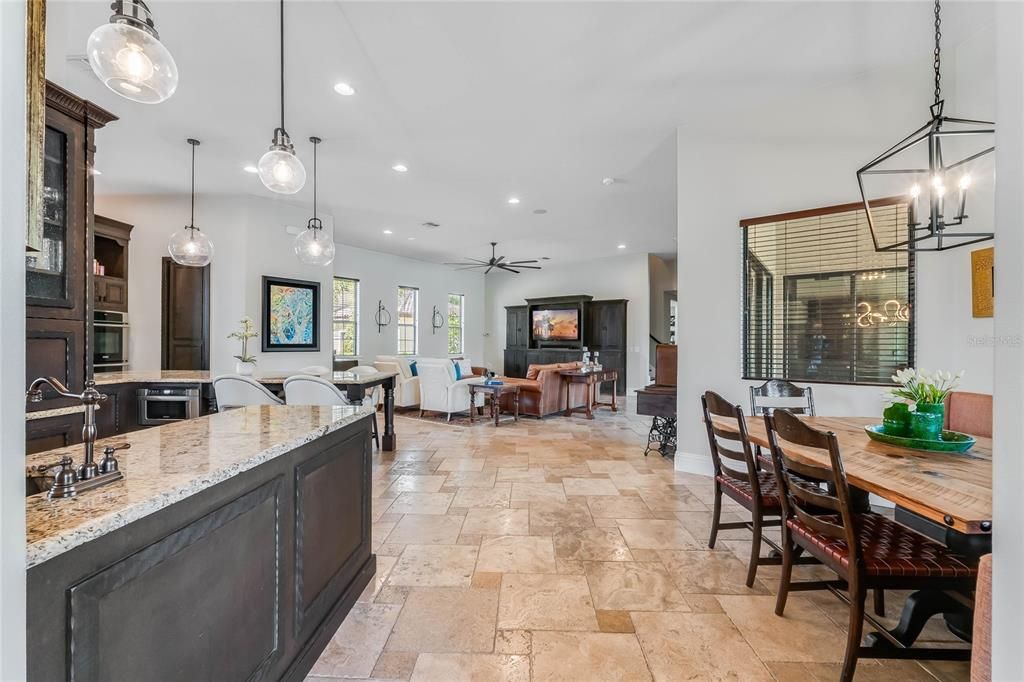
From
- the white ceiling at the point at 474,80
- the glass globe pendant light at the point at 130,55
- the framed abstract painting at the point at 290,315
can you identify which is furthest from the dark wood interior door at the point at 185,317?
the glass globe pendant light at the point at 130,55

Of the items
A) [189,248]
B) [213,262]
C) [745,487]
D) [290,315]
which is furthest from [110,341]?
[745,487]

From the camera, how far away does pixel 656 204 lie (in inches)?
242

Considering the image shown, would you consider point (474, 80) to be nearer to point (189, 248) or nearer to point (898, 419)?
point (189, 248)

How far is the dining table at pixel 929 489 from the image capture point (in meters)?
1.26

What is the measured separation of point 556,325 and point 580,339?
73cm

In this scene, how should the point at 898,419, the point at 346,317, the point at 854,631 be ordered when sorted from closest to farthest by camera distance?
1. the point at 854,631
2. the point at 898,419
3. the point at 346,317

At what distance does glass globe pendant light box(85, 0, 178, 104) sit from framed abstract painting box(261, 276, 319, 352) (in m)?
4.63

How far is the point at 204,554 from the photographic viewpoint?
3.67 ft

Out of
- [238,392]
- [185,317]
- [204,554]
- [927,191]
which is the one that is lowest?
[204,554]

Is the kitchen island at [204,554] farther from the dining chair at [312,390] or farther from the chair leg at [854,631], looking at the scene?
the chair leg at [854,631]

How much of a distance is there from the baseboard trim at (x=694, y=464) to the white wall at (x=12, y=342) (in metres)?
4.10

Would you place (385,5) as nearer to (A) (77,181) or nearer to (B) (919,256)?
(A) (77,181)

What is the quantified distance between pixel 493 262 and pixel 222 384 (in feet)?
18.9

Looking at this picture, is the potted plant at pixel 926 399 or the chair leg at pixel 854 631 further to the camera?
the potted plant at pixel 926 399
